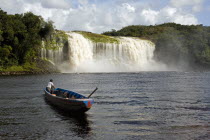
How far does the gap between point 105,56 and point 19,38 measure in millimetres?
28280

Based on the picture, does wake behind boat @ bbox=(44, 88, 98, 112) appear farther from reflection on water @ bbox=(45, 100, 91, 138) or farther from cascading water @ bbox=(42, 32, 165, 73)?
cascading water @ bbox=(42, 32, 165, 73)

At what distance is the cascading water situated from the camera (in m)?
84.5

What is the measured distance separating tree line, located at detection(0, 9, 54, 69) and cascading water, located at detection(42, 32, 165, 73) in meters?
6.49

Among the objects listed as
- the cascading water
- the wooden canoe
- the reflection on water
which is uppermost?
the cascading water

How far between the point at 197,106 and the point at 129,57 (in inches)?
2853

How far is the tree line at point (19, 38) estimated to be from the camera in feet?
236

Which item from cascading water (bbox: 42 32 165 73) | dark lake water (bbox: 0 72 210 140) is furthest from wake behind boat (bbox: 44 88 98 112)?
cascading water (bbox: 42 32 165 73)

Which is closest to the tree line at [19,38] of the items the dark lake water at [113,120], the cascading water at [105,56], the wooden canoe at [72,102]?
the cascading water at [105,56]

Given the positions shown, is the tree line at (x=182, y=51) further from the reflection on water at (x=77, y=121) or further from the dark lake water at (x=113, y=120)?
the reflection on water at (x=77, y=121)

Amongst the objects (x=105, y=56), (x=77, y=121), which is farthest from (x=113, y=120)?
(x=105, y=56)

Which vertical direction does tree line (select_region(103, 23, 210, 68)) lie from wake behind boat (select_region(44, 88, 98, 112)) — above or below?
above

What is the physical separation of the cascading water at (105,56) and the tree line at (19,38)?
6489 millimetres

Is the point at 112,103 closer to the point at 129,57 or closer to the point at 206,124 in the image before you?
the point at 206,124

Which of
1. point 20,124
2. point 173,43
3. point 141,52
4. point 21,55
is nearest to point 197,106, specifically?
point 20,124
